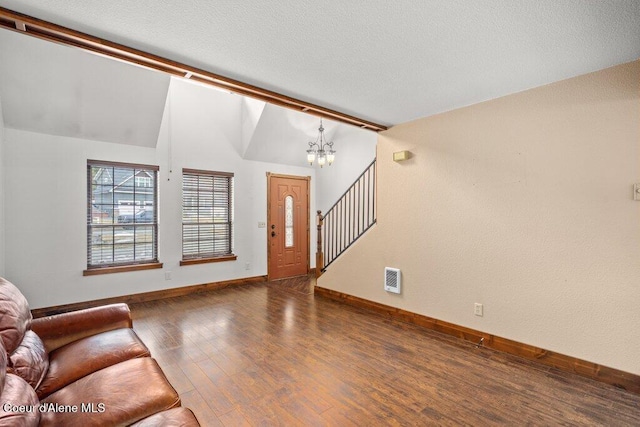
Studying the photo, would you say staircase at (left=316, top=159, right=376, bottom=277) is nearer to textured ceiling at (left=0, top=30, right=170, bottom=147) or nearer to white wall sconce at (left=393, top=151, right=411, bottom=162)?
white wall sconce at (left=393, top=151, right=411, bottom=162)

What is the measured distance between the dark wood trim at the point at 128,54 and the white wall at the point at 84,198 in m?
2.59

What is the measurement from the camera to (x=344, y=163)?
22.0 feet

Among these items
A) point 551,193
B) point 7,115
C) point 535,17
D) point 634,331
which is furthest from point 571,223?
point 7,115

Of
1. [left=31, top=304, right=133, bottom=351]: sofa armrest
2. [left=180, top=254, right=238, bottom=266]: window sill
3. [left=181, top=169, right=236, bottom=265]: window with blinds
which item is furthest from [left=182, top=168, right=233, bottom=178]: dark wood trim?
[left=31, top=304, right=133, bottom=351]: sofa armrest

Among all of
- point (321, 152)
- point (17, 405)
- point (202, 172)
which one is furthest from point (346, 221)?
point (17, 405)

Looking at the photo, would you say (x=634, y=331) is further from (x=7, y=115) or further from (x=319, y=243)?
(x=7, y=115)

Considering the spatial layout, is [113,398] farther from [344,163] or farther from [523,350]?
[344,163]

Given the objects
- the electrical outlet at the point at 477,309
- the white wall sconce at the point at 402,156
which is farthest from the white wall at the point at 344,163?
the electrical outlet at the point at 477,309

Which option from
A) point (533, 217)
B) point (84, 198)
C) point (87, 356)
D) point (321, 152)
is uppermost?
point (321, 152)

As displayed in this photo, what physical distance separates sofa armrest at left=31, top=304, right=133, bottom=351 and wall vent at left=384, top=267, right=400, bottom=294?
118 inches

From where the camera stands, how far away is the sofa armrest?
2.20 meters

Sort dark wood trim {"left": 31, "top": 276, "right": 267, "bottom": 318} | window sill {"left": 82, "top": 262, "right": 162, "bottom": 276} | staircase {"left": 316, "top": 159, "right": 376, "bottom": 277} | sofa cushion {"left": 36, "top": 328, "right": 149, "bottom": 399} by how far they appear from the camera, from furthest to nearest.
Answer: staircase {"left": 316, "top": 159, "right": 376, "bottom": 277}, window sill {"left": 82, "top": 262, "right": 162, "bottom": 276}, dark wood trim {"left": 31, "top": 276, "right": 267, "bottom": 318}, sofa cushion {"left": 36, "top": 328, "right": 149, "bottom": 399}

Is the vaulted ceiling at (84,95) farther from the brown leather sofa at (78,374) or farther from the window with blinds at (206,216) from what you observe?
the brown leather sofa at (78,374)

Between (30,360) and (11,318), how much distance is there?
289mm
